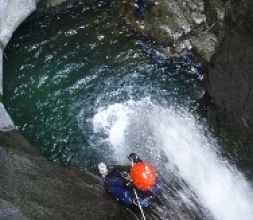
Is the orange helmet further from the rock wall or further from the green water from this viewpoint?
the rock wall

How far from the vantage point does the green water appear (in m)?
10.7

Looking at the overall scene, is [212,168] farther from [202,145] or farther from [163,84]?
[163,84]

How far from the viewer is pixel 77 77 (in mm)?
11930

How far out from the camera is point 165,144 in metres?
10.9

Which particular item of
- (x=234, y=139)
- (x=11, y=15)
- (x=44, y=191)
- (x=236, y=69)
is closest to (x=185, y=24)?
(x=236, y=69)

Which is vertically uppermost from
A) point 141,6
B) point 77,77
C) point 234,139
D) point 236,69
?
point 141,6

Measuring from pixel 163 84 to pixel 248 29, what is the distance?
2.96m

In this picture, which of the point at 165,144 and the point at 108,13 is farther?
the point at 108,13

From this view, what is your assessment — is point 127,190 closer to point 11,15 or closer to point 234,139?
point 234,139

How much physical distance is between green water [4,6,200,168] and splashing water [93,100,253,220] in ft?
1.45

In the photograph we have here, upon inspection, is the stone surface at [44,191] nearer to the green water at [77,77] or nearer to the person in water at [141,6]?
the green water at [77,77]

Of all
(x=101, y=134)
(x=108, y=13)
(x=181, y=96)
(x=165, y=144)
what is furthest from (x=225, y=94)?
(x=108, y=13)

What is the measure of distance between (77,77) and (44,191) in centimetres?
539

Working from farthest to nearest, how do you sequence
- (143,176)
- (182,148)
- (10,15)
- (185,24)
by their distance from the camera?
1. (185,24)
2. (10,15)
3. (182,148)
4. (143,176)
